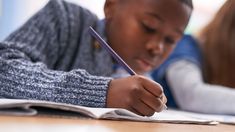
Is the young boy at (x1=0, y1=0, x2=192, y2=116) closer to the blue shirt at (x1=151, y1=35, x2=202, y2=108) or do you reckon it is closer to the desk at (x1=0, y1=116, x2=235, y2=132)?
the blue shirt at (x1=151, y1=35, x2=202, y2=108)

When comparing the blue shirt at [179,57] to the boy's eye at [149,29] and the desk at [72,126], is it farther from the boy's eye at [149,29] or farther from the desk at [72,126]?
the desk at [72,126]

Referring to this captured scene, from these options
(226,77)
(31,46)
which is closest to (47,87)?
(31,46)

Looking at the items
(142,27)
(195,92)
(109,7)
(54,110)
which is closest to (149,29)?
(142,27)

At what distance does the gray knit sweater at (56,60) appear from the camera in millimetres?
456

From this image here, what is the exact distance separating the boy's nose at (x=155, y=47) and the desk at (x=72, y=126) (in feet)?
1.28

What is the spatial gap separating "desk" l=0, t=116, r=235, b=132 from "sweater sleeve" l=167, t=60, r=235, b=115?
1.71 ft

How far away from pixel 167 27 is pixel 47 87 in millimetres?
376

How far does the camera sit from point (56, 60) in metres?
0.76

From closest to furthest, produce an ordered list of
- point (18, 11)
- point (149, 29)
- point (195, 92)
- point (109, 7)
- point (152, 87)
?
point (152, 87) → point (109, 7) → point (149, 29) → point (195, 92) → point (18, 11)

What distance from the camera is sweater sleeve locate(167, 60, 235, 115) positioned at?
0.90 meters

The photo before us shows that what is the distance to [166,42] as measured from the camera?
2.70 feet

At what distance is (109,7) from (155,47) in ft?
0.60

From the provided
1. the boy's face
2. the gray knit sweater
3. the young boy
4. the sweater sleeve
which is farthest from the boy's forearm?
the sweater sleeve

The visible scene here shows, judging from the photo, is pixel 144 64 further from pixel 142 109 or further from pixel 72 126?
pixel 72 126
